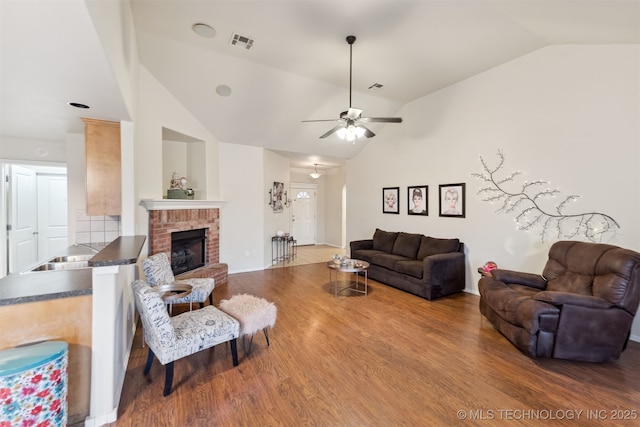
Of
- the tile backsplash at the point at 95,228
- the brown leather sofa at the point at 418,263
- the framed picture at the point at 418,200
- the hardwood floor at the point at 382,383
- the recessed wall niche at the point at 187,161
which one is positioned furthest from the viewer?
the framed picture at the point at 418,200

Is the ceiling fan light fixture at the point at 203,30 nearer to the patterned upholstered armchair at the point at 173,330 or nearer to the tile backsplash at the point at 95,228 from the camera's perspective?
the tile backsplash at the point at 95,228

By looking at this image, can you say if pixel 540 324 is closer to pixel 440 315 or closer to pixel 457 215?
pixel 440 315

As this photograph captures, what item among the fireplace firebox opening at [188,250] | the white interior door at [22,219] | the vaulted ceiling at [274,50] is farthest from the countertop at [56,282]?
the white interior door at [22,219]

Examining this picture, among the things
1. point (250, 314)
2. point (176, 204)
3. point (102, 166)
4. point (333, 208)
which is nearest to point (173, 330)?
point (250, 314)

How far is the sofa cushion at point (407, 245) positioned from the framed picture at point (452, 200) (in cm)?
68

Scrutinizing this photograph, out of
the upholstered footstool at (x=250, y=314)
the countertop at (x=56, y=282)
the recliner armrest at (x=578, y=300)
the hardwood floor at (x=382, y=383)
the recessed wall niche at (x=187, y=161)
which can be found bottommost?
the hardwood floor at (x=382, y=383)

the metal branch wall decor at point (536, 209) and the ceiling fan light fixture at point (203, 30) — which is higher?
the ceiling fan light fixture at point (203, 30)

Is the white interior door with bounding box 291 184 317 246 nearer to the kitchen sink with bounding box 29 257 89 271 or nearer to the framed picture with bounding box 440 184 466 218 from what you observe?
the framed picture with bounding box 440 184 466 218

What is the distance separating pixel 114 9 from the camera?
1.81m

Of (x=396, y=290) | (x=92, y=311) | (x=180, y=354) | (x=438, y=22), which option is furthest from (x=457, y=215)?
(x=92, y=311)

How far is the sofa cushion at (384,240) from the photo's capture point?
211 inches

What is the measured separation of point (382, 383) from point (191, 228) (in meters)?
3.77

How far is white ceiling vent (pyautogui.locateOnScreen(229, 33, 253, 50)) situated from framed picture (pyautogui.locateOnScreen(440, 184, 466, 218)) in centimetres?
381

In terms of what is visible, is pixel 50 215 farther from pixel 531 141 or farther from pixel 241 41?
pixel 531 141
